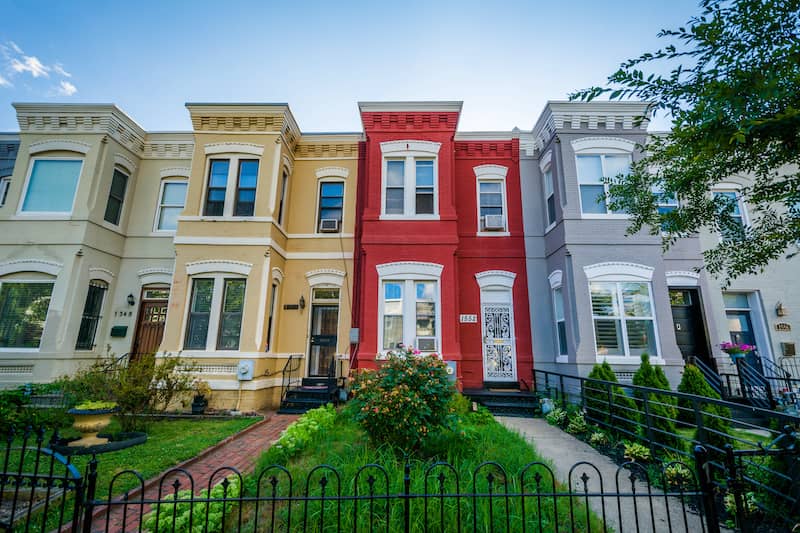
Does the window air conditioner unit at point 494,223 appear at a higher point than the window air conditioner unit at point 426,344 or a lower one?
higher

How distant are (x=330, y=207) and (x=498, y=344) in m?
6.86

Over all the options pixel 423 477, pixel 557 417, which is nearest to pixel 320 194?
pixel 557 417

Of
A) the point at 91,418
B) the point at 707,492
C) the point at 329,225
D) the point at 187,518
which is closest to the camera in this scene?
the point at 707,492

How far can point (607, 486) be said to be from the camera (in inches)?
183

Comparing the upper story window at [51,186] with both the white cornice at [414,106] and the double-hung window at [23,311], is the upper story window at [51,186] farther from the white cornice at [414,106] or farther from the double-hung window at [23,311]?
the white cornice at [414,106]

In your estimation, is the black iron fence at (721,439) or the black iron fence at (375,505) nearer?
the black iron fence at (375,505)

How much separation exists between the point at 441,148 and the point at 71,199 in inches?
435

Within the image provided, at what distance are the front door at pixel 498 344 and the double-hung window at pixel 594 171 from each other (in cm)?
372

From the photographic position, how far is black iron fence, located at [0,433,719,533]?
2.91 m

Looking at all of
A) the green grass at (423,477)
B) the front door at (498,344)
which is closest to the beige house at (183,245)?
the front door at (498,344)

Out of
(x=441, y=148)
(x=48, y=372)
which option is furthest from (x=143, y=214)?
(x=441, y=148)

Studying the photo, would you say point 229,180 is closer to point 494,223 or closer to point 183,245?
point 183,245

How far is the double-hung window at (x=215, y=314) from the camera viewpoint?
9758 millimetres

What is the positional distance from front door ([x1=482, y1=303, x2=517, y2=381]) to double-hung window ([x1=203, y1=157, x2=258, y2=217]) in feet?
25.4
